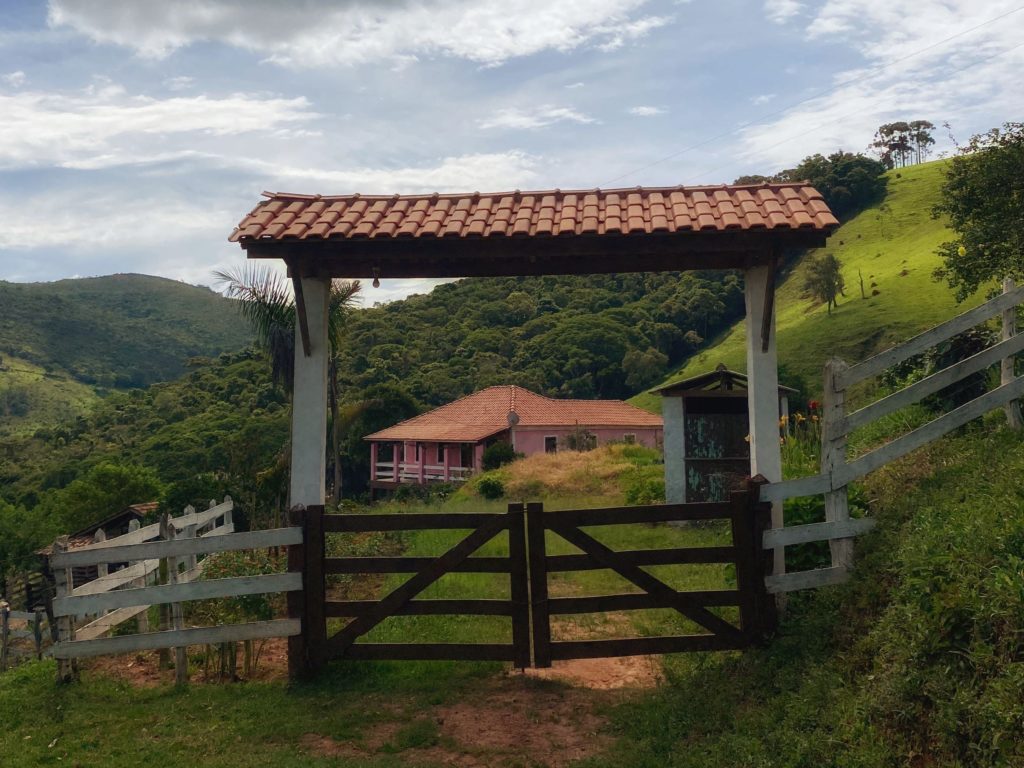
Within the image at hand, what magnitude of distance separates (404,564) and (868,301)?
4796 centimetres

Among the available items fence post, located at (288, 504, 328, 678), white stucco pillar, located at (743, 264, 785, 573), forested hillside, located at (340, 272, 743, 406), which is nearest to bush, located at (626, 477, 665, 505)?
white stucco pillar, located at (743, 264, 785, 573)

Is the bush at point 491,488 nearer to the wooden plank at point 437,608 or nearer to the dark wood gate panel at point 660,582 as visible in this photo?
the wooden plank at point 437,608

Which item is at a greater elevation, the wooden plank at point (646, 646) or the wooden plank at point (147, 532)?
the wooden plank at point (147, 532)

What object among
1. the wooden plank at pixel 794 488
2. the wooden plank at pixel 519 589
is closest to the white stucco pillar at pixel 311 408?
the wooden plank at pixel 519 589

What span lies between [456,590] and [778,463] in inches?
169

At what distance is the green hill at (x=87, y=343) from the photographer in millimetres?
98188

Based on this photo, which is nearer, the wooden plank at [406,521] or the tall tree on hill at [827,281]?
the wooden plank at [406,521]

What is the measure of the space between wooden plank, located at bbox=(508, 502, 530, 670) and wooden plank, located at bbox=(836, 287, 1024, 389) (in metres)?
2.67

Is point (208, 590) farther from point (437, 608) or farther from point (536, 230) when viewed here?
point (536, 230)

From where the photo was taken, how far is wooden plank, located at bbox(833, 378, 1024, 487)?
5.87 metres

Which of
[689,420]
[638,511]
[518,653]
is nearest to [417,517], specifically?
[518,653]

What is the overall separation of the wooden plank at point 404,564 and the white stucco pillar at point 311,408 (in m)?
0.58

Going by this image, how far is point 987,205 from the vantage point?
884 inches

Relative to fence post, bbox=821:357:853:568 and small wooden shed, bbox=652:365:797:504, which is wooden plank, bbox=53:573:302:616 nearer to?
fence post, bbox=821:357:853:568
